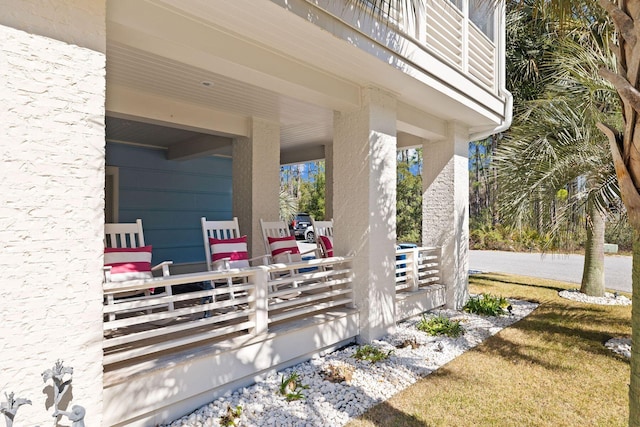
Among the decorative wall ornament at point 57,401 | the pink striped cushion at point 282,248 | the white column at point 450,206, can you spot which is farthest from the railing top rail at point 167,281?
the white column at point 450,206

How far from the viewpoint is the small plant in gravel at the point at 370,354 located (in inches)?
184

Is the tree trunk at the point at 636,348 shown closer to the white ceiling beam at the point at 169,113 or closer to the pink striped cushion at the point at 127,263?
the pink striped cushion at the point at 127,263

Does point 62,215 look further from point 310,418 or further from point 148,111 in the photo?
point 148,111

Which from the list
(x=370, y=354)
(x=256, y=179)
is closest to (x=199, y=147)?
(x=256, y=179)

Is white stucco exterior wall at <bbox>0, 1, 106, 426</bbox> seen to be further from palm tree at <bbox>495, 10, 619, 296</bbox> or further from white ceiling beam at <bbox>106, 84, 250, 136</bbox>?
palm tree at <bbox>495, 10, 619, 296</bbox>

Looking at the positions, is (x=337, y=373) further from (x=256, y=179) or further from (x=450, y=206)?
(x=450, y=206)

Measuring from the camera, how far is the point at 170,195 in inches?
375

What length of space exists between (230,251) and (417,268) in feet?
10.6

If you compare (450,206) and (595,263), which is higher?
(450,206)

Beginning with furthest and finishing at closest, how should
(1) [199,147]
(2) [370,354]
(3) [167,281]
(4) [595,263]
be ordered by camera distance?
(4) [595,263], (1) [199,147], (2) [370,354], (3) [167,281]

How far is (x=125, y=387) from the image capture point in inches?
119

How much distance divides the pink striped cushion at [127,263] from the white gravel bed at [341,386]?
166cm

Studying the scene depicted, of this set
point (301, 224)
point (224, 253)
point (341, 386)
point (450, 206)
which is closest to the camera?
point (341, 386)

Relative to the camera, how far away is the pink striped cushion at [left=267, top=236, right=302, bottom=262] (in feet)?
19.7
